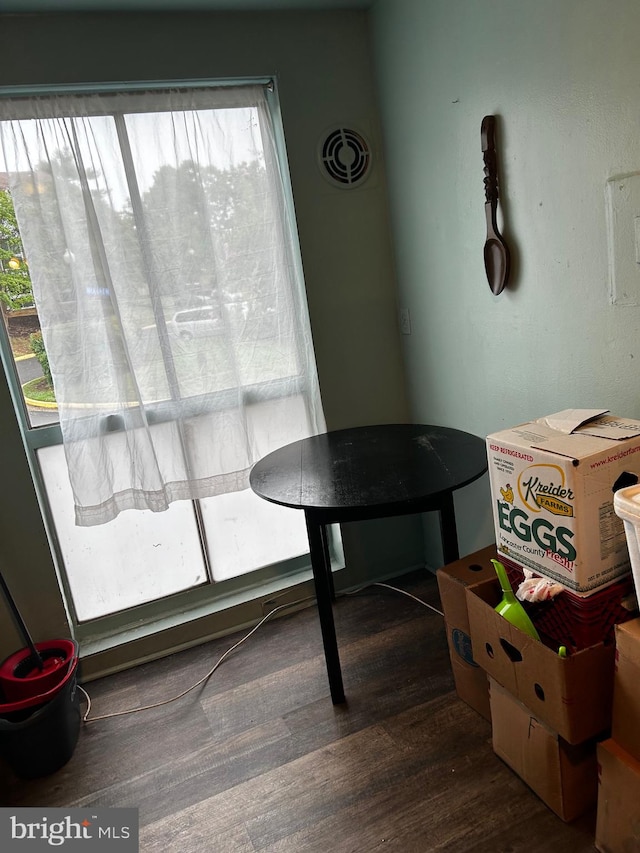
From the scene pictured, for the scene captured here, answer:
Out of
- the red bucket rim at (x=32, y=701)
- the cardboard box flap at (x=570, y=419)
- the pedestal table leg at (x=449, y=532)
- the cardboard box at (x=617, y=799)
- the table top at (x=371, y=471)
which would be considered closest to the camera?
the cardboard box at (x=617, y=799)

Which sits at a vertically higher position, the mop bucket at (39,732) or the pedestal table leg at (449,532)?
the pedestal table leg at (449,532)

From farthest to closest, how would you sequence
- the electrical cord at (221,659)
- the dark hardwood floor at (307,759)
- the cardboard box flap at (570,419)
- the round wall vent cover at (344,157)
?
1. the round wall vent cover at (344,157)
2. the electrical cord at (221,659)
3. the dark hardwood floor at (307,759)
4. the cardboard box flap at (570,419)

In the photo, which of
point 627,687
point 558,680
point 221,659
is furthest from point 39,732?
point 627,687

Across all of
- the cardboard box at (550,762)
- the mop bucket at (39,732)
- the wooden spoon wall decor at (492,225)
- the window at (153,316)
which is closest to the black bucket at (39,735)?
the mop bucket at (39,732)

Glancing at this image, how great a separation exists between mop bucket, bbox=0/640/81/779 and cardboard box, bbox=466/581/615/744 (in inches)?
52.2

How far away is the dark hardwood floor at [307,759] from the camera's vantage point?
5.04 ft

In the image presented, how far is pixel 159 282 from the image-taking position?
2164 millimetres

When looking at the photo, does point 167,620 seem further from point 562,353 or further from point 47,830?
point 562,353

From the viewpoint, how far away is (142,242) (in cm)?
212

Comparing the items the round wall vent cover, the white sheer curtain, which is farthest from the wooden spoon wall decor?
the white sheer curtain

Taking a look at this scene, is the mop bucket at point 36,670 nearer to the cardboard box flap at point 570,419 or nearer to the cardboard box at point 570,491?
the cardboard box at point 570,491

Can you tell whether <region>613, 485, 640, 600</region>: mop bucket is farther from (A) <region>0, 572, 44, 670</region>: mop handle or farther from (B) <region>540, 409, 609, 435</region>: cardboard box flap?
(A) <region>0, 572, 44, 670</region>: mop handle

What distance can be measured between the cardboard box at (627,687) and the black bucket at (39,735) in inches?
61.5

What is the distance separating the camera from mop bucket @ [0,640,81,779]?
5.91 feet
